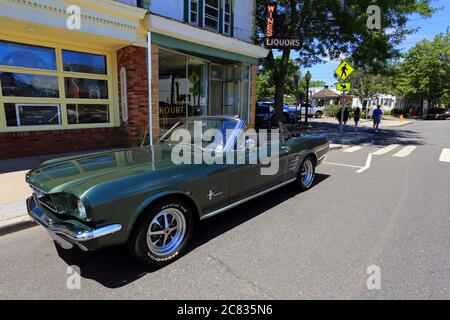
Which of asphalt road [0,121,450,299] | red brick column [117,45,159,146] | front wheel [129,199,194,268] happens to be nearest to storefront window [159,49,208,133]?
red brick column [117,45,159,146]

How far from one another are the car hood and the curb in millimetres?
921

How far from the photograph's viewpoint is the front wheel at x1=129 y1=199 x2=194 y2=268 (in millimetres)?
2639

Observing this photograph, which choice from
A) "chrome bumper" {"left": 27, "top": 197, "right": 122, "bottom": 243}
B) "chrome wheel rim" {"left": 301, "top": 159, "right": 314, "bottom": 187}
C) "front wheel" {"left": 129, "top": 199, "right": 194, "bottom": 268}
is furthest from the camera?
"chrome wheel rim" {"left": 301, "top": 159, "right": 314, "bottom": 187}

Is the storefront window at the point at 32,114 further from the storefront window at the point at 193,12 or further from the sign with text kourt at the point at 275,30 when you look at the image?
the sign with text kourt at the point at 275,30

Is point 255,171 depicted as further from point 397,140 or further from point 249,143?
point 397,140

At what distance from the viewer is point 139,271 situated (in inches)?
108

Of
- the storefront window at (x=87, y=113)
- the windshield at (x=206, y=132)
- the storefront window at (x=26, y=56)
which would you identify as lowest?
the windshield at (x=206, y=132)

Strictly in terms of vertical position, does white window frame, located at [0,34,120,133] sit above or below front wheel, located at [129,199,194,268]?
above

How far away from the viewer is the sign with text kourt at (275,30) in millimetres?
Result: 12094

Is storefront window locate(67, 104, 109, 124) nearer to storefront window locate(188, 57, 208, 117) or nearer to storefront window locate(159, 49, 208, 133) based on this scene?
storefront window locate(159, 49, 208, 133)

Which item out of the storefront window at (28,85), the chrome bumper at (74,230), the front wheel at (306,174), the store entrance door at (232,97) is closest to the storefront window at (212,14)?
the store entrance door at (232,97)

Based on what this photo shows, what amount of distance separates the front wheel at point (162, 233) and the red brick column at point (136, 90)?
586 centimetres
